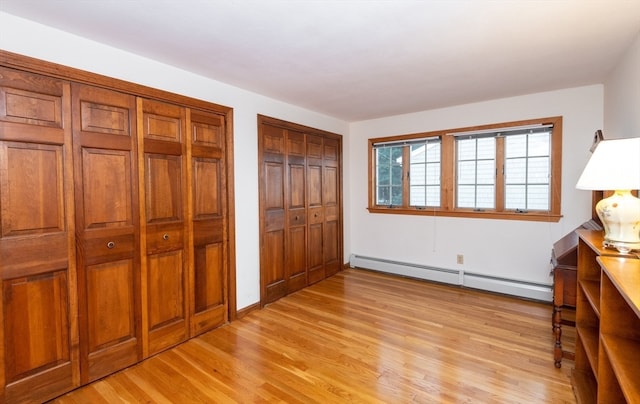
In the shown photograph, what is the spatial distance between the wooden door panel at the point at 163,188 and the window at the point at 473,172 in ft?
9.54

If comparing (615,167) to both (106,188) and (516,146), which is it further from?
(106,188)

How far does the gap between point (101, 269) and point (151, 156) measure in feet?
2.91

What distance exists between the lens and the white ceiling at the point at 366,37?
1.73 metres

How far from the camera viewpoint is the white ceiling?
173cm

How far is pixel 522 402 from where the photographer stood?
189 cm

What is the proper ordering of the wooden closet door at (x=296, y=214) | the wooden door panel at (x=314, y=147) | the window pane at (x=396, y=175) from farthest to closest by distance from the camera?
the window pane at (x=396, y=175) → the wooden door panel at (x=314, y=147) → the wooden closet door at (x=296, y=214)

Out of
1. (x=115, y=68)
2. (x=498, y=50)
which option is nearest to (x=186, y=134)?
(x=115, y=68)

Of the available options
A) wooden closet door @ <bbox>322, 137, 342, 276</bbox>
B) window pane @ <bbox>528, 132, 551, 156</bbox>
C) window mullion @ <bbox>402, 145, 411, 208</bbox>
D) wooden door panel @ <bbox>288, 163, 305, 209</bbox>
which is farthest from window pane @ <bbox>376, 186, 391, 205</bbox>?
window pane @ <bbox>528, 132, 551, 156</bbox>

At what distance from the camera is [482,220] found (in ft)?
12.6

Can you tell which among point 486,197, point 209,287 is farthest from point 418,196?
point 209,287

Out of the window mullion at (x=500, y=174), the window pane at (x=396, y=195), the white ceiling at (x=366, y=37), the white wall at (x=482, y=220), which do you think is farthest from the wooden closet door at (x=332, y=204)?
the window mullion at (x=500, y=174)

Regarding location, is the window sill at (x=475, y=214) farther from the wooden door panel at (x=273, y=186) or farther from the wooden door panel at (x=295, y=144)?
the wooden door panel at (x=273, y=186)

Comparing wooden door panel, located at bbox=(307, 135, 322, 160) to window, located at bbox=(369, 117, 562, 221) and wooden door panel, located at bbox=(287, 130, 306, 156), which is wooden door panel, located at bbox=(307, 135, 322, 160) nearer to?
wooden door panel, located at bbox=(287, 130, 306, 156)

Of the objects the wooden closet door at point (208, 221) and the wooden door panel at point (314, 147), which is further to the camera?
the wooden door panel at point (314, 147)
